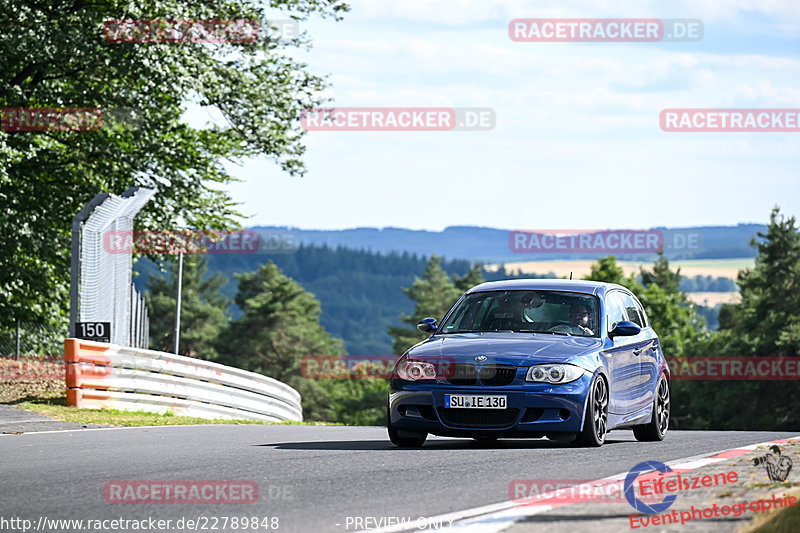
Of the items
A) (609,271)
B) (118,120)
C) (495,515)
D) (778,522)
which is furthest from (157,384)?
(609,271)

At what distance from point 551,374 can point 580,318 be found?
4.76 ft

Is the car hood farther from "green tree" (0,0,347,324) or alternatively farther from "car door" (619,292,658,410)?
"green tree" (0,0,347,324)

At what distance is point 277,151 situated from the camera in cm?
2797

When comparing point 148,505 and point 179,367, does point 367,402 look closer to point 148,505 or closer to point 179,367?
point 179,367

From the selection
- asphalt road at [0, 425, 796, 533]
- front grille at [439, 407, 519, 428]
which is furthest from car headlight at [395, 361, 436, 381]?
asphalt road at [0, 425, 796, 533]

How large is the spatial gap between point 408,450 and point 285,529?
4.62 meters

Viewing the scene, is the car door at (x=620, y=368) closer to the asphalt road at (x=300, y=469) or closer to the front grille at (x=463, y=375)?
the asphalt road at (x=300, y=469)

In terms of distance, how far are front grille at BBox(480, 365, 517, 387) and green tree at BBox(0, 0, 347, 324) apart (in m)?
13.9

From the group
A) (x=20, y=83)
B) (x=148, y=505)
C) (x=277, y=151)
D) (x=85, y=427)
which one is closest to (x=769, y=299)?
(x=277, y=151)

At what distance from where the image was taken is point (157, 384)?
19219 millimetres

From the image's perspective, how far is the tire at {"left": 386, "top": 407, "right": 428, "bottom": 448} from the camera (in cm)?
1120

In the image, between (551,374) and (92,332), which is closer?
(551,374)

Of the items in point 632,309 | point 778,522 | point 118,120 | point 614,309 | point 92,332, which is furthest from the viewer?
point 118,120

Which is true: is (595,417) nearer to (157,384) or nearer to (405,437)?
(405,437)
